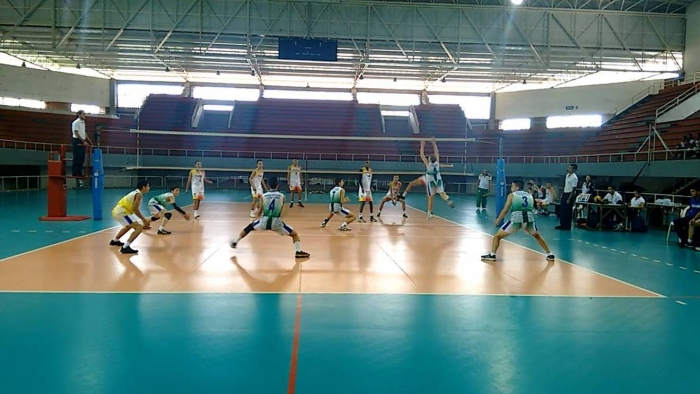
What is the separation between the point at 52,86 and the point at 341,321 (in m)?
40.2

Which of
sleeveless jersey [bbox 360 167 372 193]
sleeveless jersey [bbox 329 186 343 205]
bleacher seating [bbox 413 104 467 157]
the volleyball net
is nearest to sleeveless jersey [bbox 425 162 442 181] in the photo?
sleeveless jersey [bbox 360 167 372 193]

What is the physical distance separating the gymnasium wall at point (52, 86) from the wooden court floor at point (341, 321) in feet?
100.0

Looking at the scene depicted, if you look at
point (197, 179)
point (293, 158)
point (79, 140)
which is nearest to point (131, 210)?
point (79, 140)

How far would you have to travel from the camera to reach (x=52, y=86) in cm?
3831

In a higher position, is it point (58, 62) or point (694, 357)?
point (58, 62)

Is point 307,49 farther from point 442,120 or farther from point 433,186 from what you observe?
point 442,120

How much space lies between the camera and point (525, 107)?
1674 inches

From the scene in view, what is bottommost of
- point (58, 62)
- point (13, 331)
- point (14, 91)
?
point (13, 331)

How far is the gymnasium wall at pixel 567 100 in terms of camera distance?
122ft

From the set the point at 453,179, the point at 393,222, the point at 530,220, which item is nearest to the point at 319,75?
the point at 453,179

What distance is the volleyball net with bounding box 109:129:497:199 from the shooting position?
39.2m

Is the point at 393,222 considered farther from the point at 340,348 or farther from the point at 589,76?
the point at 589,76

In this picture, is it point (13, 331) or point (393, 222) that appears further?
point (393, 222)

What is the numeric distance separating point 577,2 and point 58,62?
35.5m
